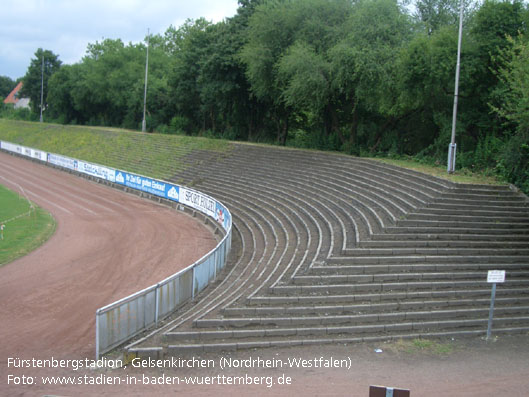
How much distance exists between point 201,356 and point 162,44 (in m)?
88.0

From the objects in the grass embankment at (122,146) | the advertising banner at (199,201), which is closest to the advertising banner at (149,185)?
the advertising banner at (199,201)

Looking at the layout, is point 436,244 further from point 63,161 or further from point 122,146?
point 63,161

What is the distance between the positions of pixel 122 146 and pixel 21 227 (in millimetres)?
26713

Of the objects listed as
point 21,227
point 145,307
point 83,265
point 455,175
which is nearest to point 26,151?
point 21,227

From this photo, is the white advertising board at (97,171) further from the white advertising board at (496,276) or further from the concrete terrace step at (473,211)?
the white advertising board at (496,276)

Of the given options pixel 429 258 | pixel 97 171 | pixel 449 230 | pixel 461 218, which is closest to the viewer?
pixel 429 258

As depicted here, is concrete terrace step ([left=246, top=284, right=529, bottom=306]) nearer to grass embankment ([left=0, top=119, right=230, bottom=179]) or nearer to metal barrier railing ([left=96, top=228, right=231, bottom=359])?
metal barrier railing ([left=96, top=228, right=231, bottom=359])

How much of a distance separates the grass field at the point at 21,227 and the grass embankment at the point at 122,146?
11104mm

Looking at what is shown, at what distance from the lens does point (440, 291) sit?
48.5 feet

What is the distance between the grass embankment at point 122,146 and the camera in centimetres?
4300

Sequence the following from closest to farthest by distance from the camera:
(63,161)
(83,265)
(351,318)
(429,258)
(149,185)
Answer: (351,318), (429,258), (83,265), (149,185), (63,161)

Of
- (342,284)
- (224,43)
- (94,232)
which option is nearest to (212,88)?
(224,43)

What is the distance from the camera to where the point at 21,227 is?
26203 mm

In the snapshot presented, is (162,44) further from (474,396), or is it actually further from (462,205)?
(474,396)
